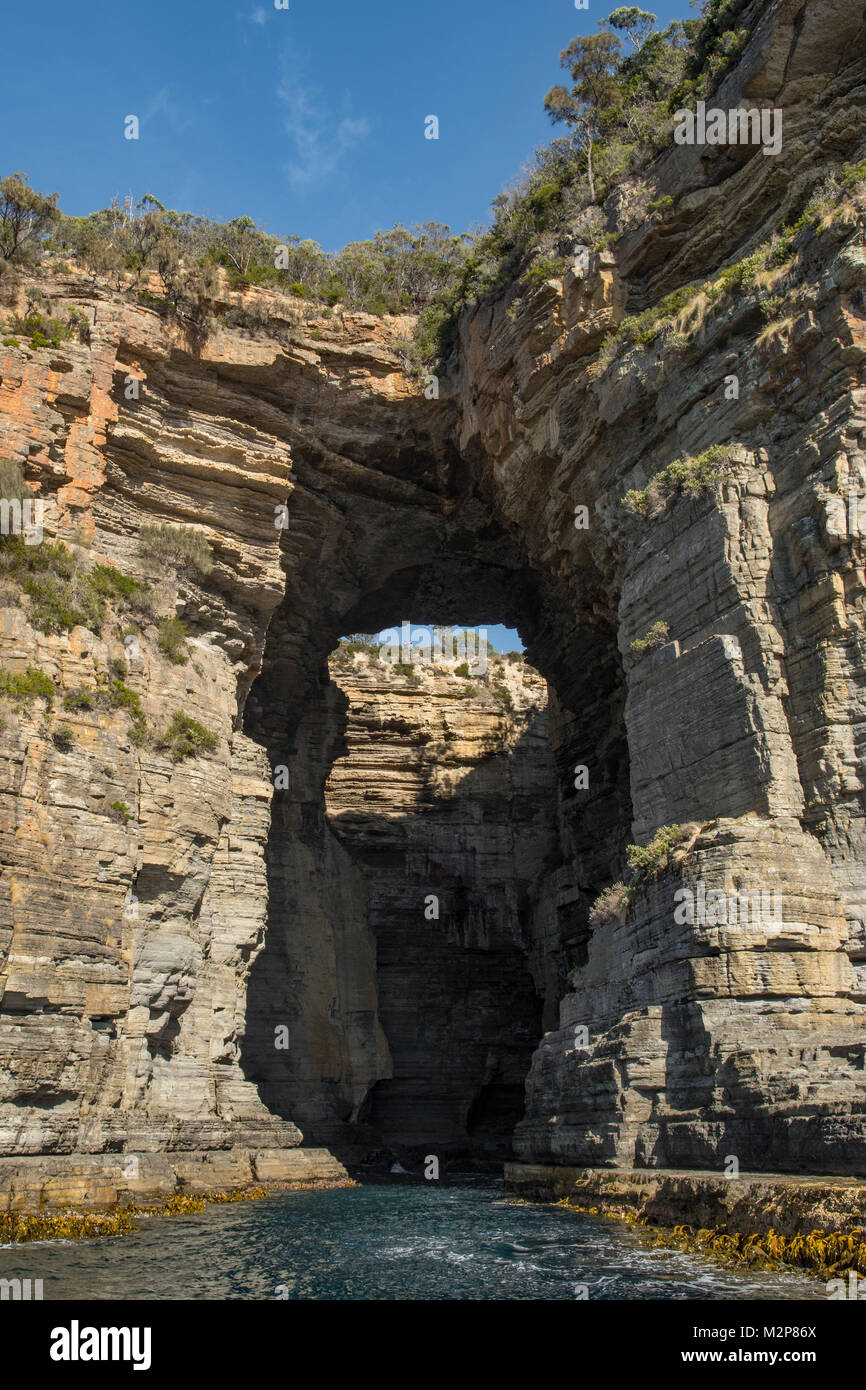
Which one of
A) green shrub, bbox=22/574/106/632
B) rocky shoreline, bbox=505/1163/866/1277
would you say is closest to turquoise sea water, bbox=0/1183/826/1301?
rocky shoreline, bbox=505/1163/866/1277

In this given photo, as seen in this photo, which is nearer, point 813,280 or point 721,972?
point 721,972

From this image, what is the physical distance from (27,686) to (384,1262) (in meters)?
10.6

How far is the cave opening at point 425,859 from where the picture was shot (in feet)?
103

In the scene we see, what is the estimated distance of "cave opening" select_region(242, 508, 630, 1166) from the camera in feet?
103

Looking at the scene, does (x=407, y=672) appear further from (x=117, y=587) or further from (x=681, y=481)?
(x=681, y=481)

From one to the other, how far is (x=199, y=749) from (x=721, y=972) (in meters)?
12.3

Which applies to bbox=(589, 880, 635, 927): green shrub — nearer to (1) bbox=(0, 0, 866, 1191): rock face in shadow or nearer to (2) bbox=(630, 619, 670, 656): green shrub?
(1) bbox=(0, 0, 866, 1191): rock face in shadow

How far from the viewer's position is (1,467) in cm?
2016

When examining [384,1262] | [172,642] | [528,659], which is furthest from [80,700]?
[528,659]

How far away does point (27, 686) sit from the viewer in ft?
58.1

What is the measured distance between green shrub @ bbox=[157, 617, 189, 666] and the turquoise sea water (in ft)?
36.4

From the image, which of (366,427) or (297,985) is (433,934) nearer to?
(297,985)
